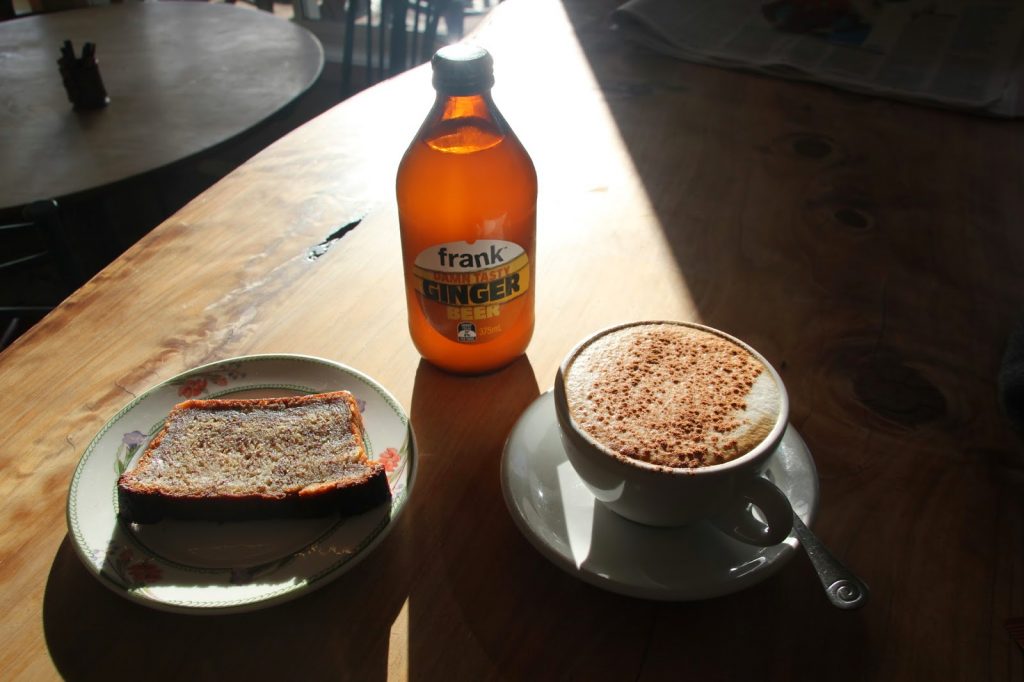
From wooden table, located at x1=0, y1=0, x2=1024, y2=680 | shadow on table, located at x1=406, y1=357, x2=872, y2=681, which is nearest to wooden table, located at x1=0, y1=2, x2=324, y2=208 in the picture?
wooden table, located at x1=0, y1=0, x2=1024, y2=680

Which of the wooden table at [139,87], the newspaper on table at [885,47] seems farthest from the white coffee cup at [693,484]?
the wooden table at [139,87]

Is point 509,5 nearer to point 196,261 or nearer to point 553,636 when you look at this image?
point 196,261

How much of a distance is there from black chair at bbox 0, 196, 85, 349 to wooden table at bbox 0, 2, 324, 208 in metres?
0.10

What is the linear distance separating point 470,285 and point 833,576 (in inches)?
12.7

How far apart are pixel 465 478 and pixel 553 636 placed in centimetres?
15

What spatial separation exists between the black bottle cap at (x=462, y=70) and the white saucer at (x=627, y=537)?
254 mm

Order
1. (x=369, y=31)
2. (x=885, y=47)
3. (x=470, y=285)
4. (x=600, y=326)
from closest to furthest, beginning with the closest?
(x=470, y=285), (x=600, y=326), (x=885, y=47), (x=369, y=31)

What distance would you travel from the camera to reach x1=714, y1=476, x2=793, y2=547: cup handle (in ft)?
1.43

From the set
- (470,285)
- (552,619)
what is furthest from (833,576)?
(470,285)

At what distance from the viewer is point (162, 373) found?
652 mm

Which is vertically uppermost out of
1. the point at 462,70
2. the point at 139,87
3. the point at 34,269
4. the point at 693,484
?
the point at 462,70

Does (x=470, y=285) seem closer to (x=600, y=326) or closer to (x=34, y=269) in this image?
(x=600, y=326)

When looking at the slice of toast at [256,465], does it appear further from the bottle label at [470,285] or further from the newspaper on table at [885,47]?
the newspaper on table at [885,47]

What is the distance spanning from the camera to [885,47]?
127 cm
